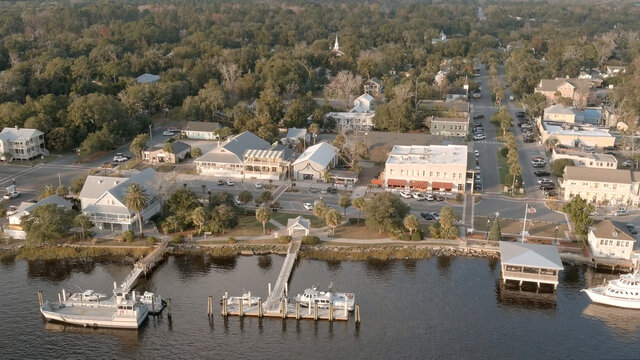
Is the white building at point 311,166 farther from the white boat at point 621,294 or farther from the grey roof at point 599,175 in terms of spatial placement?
the white boat at point 621,294

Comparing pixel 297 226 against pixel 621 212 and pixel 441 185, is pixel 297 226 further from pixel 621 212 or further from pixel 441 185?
pixel 621 212

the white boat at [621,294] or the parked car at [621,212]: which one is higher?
the parked car at [621,212]

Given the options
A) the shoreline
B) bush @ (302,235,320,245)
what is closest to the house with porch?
the shoreline

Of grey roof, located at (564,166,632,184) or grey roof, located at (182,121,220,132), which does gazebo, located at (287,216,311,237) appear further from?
grey roof, located at (182,121,220,132)

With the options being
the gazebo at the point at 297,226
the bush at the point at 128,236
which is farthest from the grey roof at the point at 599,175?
the bush at the point at 128,236

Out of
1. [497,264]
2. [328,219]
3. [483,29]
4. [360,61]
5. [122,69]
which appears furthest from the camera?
[483,29]

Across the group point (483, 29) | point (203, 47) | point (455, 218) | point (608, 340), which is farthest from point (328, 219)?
point (483, 29)

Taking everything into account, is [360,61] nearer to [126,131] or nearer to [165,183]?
[126,131]
